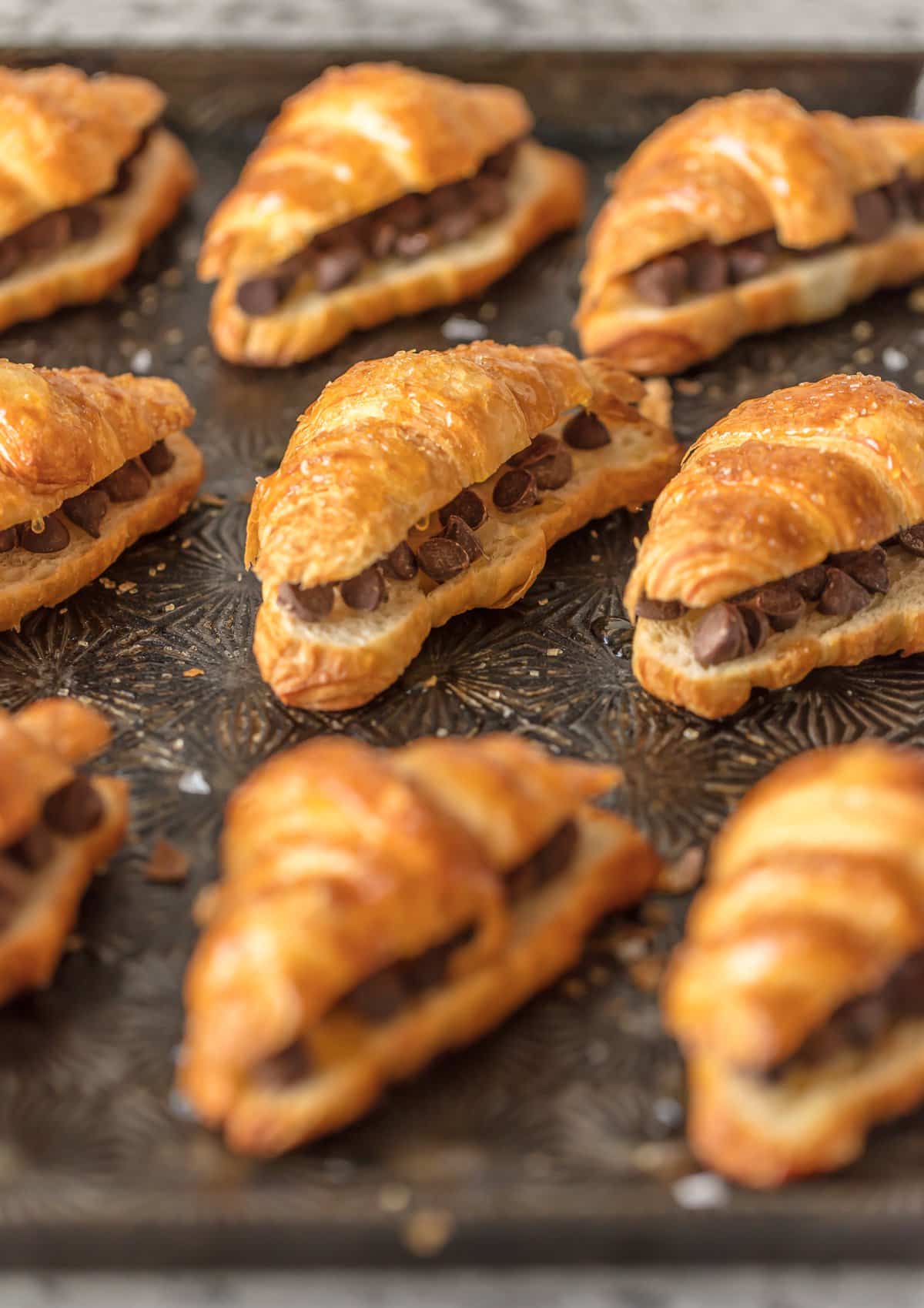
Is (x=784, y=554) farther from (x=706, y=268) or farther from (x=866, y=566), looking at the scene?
(x=706, y=268)

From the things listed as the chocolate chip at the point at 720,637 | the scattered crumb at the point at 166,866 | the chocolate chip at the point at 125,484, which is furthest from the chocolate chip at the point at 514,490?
the scattered crumb at the point at 166,866

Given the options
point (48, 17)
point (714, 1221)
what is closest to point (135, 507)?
point (714, 1221)

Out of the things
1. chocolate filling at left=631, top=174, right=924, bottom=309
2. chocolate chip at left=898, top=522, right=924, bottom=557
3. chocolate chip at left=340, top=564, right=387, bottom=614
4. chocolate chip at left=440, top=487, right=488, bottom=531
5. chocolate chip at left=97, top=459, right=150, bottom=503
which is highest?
chocolate filling at left=631, top=174, right=924, bottom=309

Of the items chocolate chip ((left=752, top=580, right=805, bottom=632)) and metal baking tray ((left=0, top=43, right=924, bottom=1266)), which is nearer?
metal baking tray ((left=0, top=43, right=924, bottom=1266))

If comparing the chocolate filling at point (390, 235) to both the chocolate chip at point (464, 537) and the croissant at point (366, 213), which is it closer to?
the croissant at point (366, 213)

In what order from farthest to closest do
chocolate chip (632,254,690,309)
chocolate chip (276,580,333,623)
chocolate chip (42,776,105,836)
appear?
chocolate chip (632,254,690,309) → chocolate chip (276,580,333,623) → chocolate chip (42,776,105,836)

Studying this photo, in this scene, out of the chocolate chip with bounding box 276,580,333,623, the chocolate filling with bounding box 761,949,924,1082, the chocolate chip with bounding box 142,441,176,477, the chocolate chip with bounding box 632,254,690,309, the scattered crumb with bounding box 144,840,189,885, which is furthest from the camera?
the chocolate chip with bounding box 632,254,690,309

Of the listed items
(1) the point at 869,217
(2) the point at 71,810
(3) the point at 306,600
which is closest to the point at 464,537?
(3) the point at 306,600

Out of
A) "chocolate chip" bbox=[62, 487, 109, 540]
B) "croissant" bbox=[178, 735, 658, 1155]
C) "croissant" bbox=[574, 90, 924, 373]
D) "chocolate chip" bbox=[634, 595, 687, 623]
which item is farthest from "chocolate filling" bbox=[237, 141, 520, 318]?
"croissant" bbox=[178, 735, 658, 1155]

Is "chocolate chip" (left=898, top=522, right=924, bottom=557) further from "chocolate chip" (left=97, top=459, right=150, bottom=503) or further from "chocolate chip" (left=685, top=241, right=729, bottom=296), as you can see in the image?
"chocolate chip" (left=97, top=459, right=150, bottom=503)
